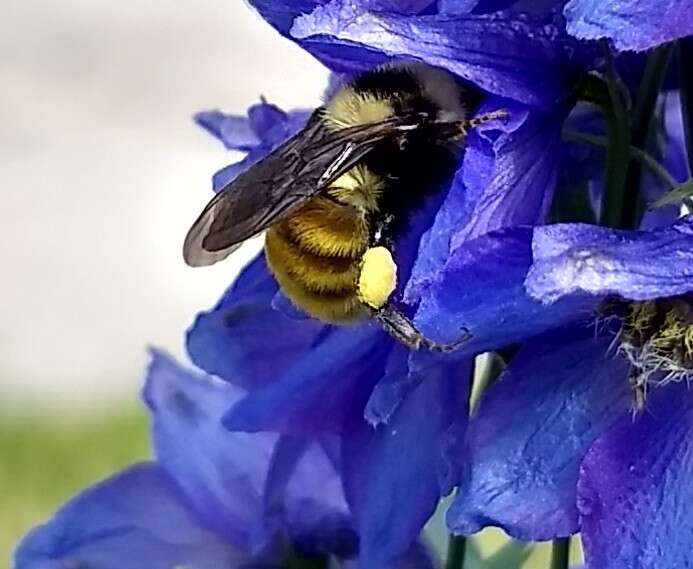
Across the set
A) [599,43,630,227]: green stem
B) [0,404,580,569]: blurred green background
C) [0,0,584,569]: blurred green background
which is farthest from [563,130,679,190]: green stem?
[0,404,580,569]: blurred green background

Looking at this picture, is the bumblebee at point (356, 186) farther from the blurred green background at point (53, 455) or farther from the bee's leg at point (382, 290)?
the blurred green background at point (53, 455)

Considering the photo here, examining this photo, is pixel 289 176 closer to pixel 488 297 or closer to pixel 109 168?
pixel 488 297

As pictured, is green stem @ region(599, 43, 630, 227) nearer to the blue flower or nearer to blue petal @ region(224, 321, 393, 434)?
blue petal @ region(224, 321, 393, 434)

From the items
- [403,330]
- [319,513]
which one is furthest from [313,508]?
[403,330]

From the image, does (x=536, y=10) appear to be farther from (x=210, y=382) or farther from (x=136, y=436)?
(x=136, y=436)

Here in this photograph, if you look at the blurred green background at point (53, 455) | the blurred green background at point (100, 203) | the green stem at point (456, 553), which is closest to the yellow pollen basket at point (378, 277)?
the green stem at point (456, 553)
